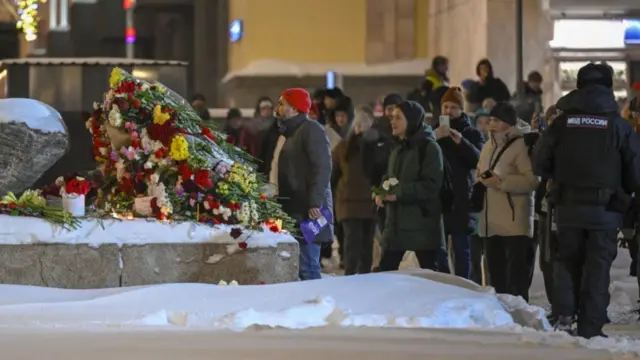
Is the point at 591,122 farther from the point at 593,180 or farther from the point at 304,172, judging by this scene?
the point at 304,172

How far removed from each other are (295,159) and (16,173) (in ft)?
7.64

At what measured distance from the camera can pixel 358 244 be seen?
667 inches

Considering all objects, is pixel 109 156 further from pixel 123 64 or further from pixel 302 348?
pixel 123 64

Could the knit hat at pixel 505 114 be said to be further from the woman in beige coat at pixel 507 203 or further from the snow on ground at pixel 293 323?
the snow on ground at pixel 293 323

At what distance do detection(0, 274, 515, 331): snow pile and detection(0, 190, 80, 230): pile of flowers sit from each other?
57cm

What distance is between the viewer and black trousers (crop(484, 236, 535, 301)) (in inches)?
534

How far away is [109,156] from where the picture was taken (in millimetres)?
12422

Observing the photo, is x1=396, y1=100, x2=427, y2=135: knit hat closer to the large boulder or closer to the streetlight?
the large boulder

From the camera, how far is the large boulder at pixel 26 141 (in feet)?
38.7

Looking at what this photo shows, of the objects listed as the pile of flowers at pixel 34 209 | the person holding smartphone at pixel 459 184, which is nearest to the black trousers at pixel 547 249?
the person holding smartphone at pixel 459 184

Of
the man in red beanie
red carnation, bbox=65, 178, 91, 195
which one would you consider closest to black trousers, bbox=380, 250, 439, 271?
the man in red beanie

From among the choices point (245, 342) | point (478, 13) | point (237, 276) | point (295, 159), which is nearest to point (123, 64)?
point (478, 13)

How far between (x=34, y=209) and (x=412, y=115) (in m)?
3.37

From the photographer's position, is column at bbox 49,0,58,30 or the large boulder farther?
column at bbox 49,0,58,30
